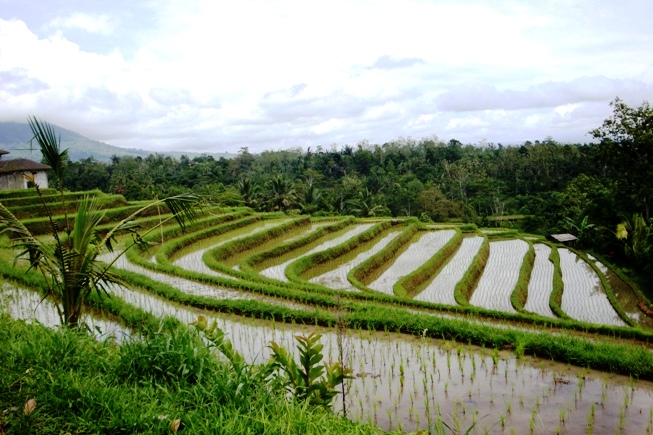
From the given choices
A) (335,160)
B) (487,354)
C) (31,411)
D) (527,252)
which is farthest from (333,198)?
(31,411)

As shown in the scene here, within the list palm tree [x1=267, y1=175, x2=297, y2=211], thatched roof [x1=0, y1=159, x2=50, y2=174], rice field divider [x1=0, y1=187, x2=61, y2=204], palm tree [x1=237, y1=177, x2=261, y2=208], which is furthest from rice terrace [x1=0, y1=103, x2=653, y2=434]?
palm tree [x1=237, y1=177, x2=261, y2=208]

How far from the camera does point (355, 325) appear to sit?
8711mm

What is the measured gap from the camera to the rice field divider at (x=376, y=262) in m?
14.5

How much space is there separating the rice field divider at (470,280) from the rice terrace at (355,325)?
0.31ft

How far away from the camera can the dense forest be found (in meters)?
20.2

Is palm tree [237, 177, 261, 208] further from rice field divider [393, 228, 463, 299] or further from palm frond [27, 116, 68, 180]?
palm frond [27, 116, 68, 180]

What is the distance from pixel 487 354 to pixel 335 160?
49206 mm

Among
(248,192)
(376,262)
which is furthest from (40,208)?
(248,192)

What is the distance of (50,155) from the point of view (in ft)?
18.9

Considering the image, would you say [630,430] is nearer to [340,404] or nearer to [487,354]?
[487,354]

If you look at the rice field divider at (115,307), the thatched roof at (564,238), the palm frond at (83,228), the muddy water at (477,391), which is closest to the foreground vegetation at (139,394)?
the palm frond at (83,228)

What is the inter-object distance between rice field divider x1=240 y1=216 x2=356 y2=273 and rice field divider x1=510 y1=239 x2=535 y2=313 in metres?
7.38

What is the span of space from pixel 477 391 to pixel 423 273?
9.70 metres

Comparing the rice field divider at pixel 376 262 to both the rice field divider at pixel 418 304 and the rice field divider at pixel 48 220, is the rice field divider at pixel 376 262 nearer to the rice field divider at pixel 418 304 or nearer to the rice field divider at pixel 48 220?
the rice field divider at pixel 418 304
